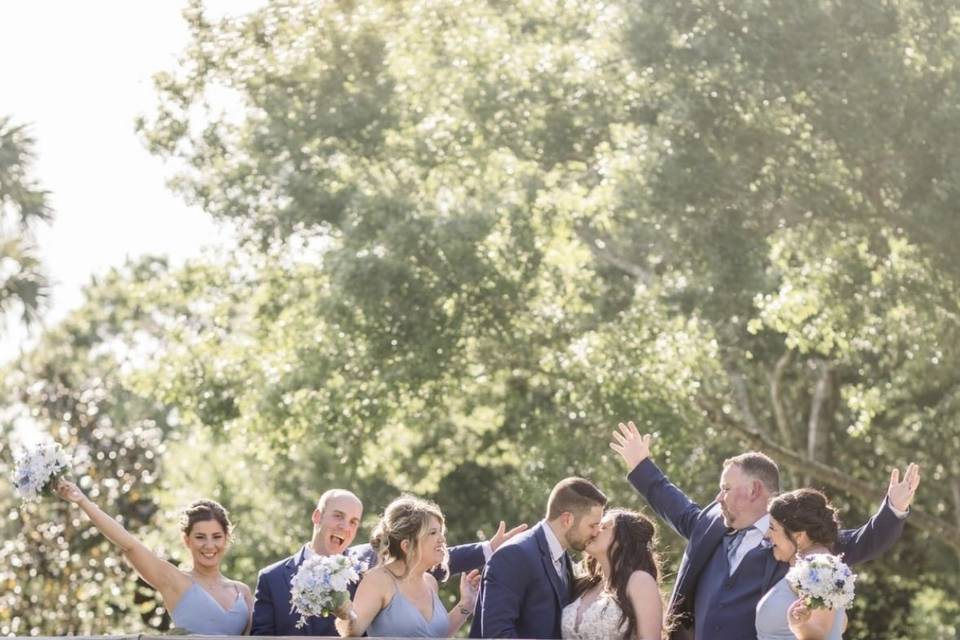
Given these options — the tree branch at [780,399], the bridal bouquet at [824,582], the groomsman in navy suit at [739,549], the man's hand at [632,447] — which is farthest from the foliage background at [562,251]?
the bridal bouquet at [824,582]

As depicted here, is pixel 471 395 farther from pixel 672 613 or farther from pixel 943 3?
pixel 672 613

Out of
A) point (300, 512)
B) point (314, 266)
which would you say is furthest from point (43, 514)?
point (314, 266)

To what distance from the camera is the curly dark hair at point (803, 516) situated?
653 cm

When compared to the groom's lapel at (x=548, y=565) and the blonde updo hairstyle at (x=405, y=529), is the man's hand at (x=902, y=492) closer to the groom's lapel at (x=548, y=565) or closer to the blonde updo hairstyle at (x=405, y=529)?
the groom's lapel at (x=548, y=565)

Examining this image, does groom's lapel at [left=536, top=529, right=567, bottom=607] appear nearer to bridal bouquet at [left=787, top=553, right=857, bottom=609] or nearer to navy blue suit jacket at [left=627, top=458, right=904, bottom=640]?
navy blue suit jacket at [left=627, top=458, right=904, bottom=640]

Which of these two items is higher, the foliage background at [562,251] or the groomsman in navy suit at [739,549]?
the foliage background at [562,251]

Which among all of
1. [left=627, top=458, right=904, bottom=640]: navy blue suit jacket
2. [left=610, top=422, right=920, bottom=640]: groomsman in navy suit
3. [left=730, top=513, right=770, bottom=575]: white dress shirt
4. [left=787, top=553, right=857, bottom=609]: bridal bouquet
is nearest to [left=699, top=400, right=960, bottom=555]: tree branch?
[left=627, top=458, right=904, bottom=640]: navy blue suit jacket

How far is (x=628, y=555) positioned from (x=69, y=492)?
2.22 meters

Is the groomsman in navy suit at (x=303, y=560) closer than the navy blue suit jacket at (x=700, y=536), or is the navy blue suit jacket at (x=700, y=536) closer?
the navy blue suit jacket at (x=700, y=536)

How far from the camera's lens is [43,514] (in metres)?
23.3

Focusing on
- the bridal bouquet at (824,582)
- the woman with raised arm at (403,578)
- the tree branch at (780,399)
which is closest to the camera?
the bridal bouquet at (824,582)

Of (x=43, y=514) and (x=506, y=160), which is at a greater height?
(x=506, y=160)

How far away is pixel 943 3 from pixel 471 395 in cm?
637

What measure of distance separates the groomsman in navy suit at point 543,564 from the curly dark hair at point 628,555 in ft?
0.32
